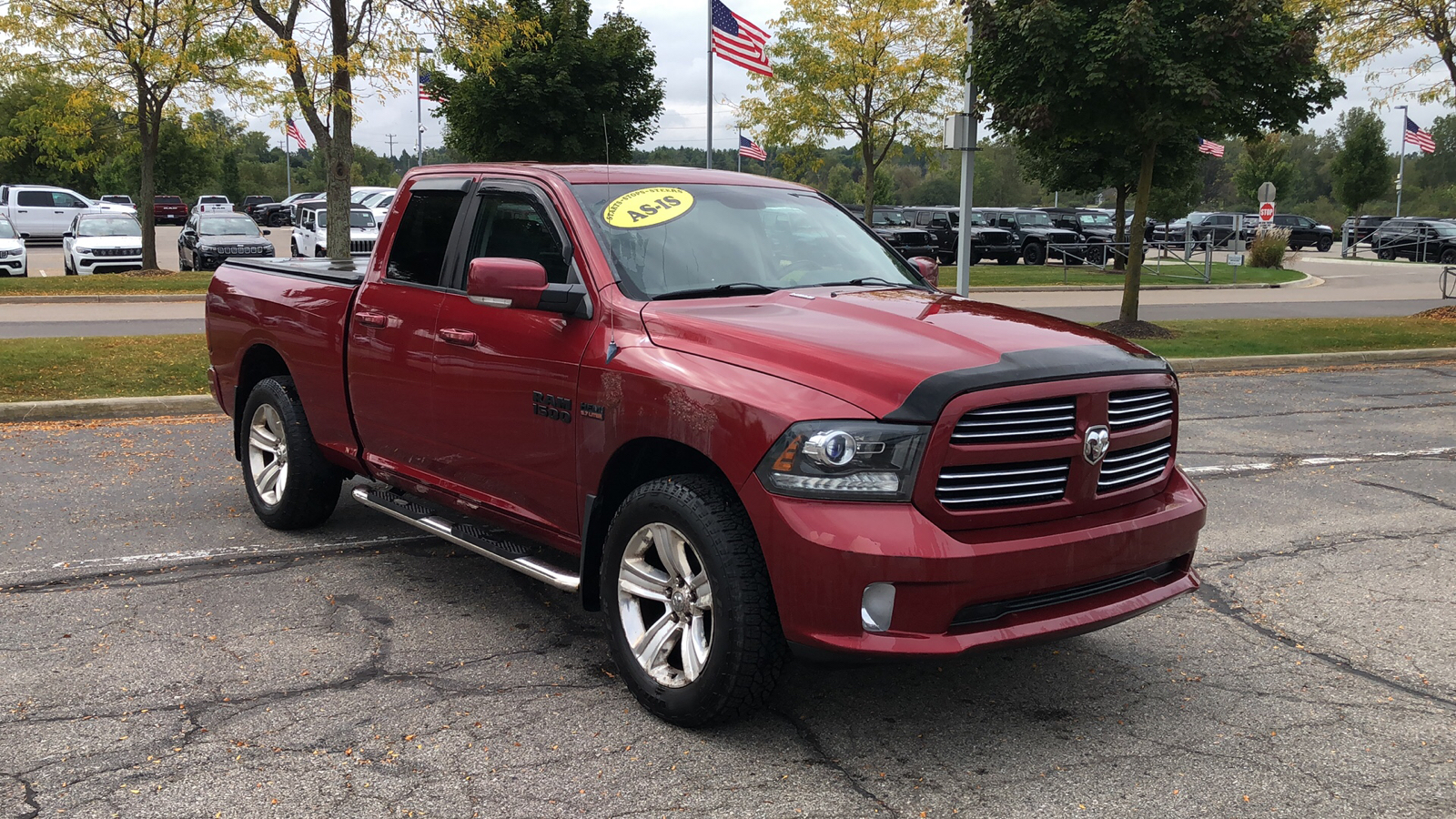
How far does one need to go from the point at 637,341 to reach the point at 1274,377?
1087 cm

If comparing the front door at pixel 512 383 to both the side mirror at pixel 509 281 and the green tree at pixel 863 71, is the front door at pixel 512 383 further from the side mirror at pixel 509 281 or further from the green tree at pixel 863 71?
the green tree at pixel 863 71

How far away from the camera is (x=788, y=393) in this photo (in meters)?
3.54

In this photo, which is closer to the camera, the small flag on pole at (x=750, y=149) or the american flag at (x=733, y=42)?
the american flag at (x=733, y=42)

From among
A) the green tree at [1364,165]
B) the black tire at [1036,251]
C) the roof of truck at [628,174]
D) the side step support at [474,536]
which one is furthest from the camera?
the green tree at [1364,165]

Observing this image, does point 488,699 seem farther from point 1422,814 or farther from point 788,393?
point 1422,814

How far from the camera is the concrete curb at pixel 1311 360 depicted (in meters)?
13.5

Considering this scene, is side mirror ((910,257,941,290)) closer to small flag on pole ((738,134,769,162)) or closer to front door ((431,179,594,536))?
front door ((431,179,594,536))

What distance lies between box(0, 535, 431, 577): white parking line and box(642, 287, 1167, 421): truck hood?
110 inches

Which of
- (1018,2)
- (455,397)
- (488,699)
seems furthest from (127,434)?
(1018,2)

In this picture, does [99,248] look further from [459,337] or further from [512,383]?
[512,383]

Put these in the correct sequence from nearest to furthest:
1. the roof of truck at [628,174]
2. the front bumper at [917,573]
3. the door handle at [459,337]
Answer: the front bumper at [917,573]
the door handle at [459,337]
the roof of truck at [628,174]

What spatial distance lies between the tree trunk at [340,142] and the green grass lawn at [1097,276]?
13831 millimetres

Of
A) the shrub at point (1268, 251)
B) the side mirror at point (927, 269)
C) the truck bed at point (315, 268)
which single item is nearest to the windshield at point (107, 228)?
the truck bed at point (315, 268)

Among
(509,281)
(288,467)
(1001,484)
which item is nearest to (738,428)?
(1001,484)
